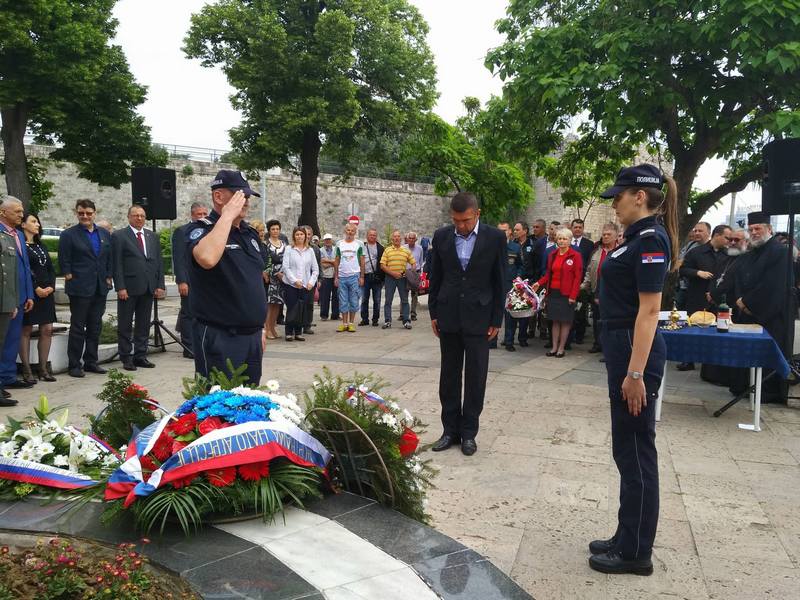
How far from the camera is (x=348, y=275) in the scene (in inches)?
483

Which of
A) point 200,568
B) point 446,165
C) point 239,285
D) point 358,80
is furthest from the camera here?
point 446,165

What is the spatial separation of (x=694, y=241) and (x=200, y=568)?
9.34 metres

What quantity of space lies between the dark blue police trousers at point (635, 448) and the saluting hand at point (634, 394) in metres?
0.06

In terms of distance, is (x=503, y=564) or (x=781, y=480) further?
(x=781, y=480)

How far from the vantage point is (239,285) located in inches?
158

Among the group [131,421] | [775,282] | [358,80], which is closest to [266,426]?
[131,421]

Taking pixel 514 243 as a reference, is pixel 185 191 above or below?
above

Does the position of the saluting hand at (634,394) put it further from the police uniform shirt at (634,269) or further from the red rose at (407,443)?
the red rose at (407,443)

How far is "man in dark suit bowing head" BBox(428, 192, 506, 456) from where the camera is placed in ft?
17.0

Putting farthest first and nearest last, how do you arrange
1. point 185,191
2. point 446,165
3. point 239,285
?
point 185,191 → point 446,165 → point 239,285

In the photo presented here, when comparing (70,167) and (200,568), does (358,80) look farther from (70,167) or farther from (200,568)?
(200,568)

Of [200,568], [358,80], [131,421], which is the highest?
[358,80]

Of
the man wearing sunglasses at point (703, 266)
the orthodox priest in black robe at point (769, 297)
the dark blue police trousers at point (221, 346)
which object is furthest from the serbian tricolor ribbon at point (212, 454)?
the man wearing sunglasses at point (703, 266)

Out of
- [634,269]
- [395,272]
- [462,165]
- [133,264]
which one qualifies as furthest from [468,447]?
[462,165]
